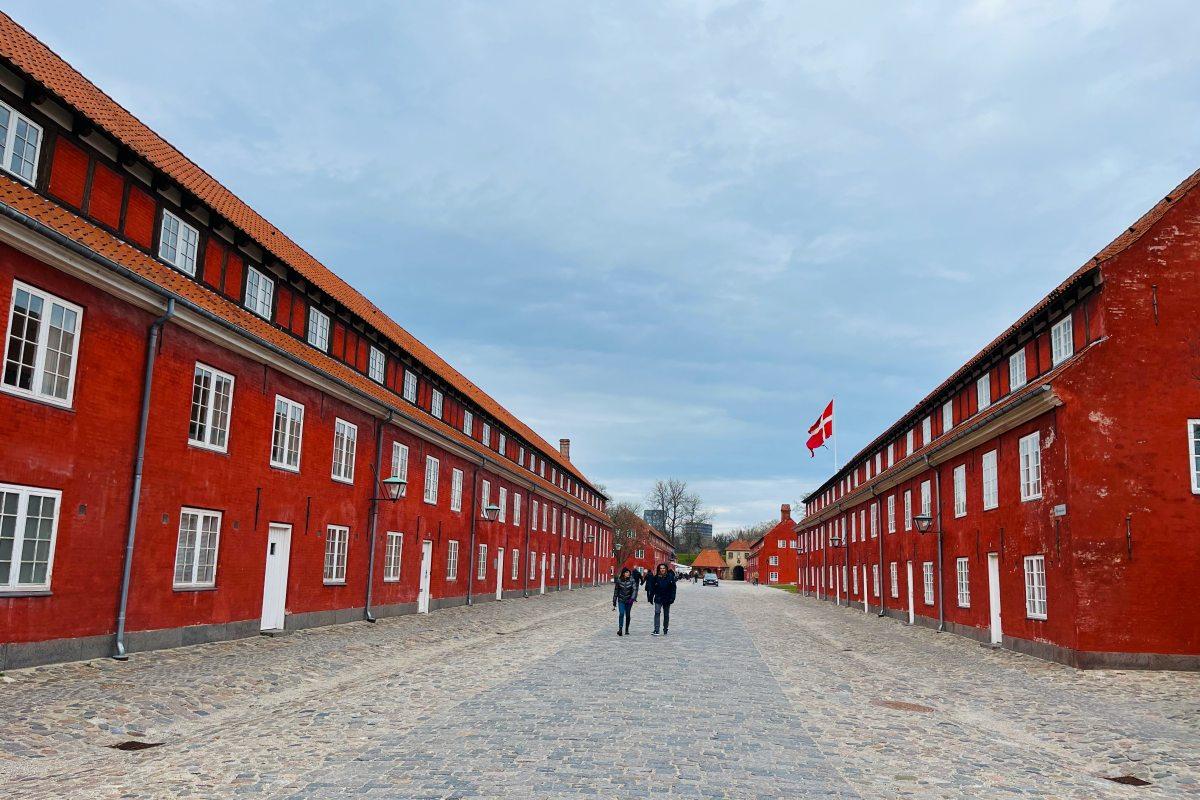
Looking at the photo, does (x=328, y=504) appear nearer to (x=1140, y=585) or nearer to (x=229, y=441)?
(x=229, y=441)

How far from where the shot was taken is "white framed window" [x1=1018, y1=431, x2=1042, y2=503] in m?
16.9

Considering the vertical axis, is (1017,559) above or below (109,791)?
above

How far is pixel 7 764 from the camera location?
6.64m

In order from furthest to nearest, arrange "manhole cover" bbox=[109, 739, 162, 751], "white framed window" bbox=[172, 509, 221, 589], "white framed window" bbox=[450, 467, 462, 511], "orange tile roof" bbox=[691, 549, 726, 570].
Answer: "orange tile roof" bbox=[691, 549, 726, 570] → "white framed window" bbox=[450, 467, 462, 511] → "white framed window" bbox=[172, 509, 221, 589] → "manhole cover" bbox=[109, 739, 162, 751]

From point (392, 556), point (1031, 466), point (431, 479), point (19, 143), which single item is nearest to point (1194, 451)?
point (1031, 466)

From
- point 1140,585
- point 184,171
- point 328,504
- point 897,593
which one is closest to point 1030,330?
point 1140,585

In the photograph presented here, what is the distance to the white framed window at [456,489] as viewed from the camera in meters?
28.9

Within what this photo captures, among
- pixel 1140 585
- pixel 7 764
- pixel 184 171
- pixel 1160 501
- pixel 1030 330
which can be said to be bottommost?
pixel 7 764

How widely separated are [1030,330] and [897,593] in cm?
1464

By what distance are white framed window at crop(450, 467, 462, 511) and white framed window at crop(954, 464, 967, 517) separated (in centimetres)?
1617

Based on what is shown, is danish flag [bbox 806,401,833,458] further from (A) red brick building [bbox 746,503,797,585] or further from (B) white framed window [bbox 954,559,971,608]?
(A) red brick building [bbox 746,503,797,585]

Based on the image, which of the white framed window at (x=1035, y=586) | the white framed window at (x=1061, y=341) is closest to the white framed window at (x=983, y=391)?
the white framed window at (x=1061, y=341)

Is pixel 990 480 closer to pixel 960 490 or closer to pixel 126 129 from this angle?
pixel 960 490

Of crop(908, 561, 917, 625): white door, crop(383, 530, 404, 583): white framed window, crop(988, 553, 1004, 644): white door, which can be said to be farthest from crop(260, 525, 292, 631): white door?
crop(908, 561, 917, 625): white door
